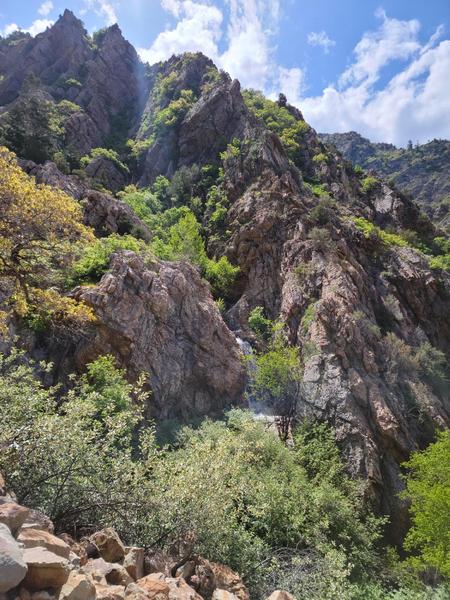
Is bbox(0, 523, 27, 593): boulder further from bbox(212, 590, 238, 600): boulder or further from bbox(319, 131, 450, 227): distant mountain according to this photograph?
bbox(319, 131, 450, 227): distant mountain

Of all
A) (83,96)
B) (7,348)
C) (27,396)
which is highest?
(83,96)

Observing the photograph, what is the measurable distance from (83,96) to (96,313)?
69029 mm

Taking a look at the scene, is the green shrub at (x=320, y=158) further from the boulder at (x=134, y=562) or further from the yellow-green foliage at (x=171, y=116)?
the boulder at (x=134, y=562)

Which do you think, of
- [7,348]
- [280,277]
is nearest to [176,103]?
[280,277]

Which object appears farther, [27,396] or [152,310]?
[152,310]

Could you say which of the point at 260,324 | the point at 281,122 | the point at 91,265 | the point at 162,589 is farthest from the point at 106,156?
the point at 162,589

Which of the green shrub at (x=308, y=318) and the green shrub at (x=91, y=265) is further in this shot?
the green shrub at (x=308, y=318)

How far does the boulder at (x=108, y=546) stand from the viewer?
754cm

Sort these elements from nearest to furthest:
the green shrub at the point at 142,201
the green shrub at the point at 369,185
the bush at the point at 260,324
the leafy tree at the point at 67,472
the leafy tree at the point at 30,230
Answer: the leafy tree at the point at 67,472, the leafy tree at the point at 30,230, the bush at the point at 260,324, the green shrub at the point at 142,201, the green shrub at the point at 369,185

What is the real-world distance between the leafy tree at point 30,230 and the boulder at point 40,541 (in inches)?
292

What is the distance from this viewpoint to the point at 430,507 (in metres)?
17.0

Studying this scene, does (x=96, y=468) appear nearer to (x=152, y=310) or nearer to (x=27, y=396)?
(x=27, y=396)

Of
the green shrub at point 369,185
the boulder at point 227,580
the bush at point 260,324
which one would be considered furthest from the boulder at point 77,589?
the green shrub at point 369,185

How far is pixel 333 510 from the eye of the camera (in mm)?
15398
